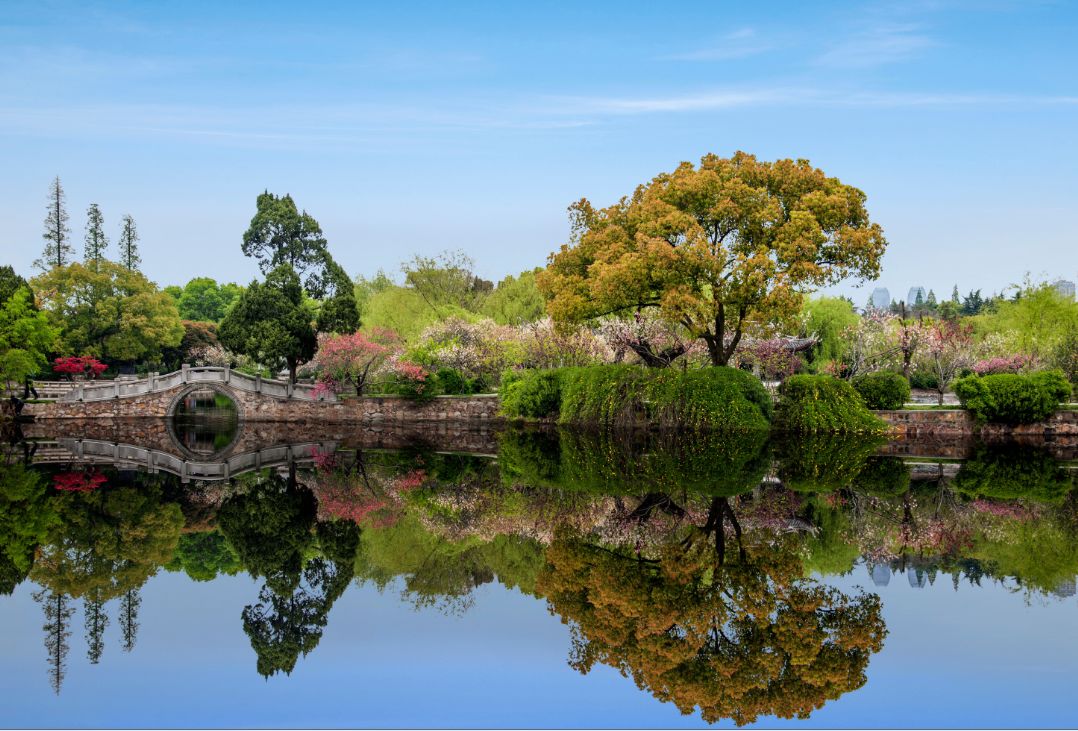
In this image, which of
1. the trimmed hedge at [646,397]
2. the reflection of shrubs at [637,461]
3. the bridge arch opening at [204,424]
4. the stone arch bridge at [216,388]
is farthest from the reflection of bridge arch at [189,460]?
the stone arch bridge at [216,388]

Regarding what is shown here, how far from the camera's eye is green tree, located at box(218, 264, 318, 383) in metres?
38.8

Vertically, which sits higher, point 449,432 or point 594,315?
point 594,315

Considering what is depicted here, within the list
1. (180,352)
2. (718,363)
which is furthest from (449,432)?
(180,352)

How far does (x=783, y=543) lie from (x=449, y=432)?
896 inches

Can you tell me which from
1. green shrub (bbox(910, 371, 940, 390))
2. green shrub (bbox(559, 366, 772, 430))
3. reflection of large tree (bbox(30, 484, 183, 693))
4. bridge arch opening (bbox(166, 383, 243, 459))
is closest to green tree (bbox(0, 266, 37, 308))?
bridge arch opening (bbox(166, 383, 243, 459))

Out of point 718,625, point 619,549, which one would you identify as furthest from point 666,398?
point 718,625

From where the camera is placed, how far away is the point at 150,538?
12109 millimetres

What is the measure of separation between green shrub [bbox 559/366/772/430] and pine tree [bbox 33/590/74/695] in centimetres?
2100

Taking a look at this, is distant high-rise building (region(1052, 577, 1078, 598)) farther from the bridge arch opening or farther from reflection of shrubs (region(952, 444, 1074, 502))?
the bridge arch opening

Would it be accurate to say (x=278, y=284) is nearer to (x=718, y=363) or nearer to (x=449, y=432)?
(x=449, y=432)

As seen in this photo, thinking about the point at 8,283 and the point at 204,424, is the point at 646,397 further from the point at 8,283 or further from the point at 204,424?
the point at 8,283

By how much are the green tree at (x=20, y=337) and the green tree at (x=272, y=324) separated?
7.22 m

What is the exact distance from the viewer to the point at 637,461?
2091 cm

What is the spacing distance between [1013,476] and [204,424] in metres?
31.8
